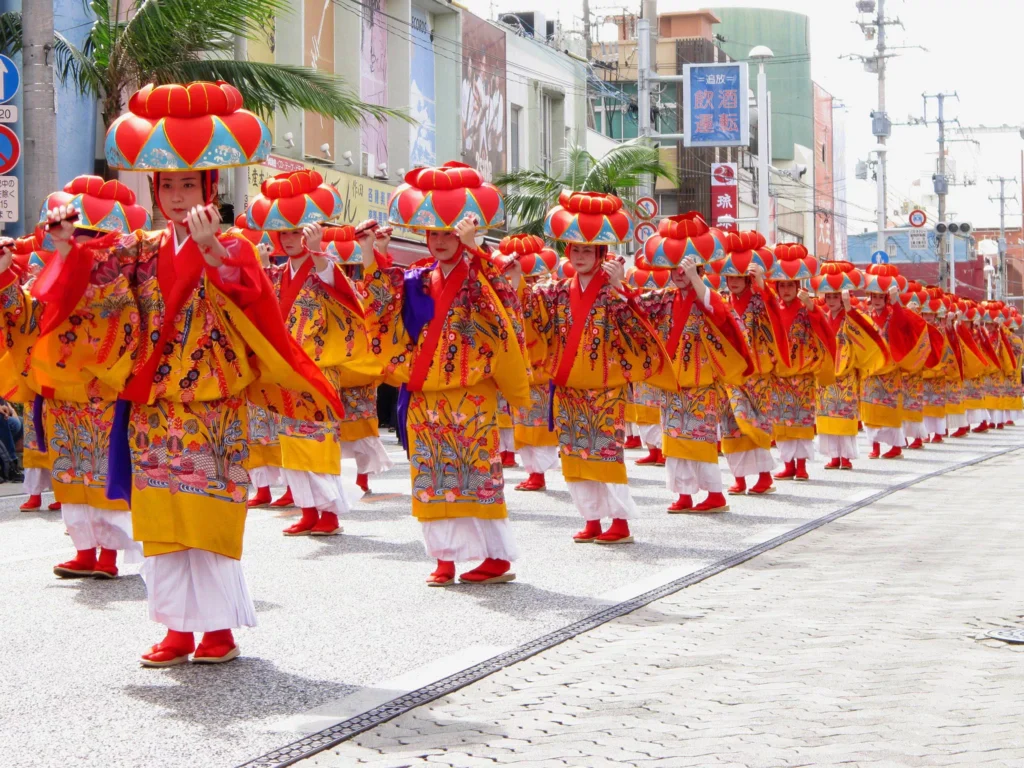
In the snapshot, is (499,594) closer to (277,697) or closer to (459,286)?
(459,286)

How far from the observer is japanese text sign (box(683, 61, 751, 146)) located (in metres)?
34.1

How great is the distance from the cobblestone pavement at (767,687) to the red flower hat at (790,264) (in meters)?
5.52

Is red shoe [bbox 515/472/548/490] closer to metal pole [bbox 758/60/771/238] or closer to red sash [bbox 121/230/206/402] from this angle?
red sash [bbox 121/230/206/402]

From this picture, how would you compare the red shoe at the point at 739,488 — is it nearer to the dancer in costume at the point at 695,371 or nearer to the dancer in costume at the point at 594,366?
the dancer in costume at the point at 695,371

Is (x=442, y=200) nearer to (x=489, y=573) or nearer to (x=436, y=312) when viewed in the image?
(x=436, y=312)

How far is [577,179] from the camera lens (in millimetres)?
28250

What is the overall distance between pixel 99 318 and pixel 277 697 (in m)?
1.49

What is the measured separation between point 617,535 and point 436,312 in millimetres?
2346

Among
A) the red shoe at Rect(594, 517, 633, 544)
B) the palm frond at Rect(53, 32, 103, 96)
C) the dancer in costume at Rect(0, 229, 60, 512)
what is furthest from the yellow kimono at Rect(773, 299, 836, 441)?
the palm frond at Rect(53, 32, 103, 96)

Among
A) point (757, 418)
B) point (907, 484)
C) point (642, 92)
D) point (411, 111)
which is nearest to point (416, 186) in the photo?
point (757, 418)

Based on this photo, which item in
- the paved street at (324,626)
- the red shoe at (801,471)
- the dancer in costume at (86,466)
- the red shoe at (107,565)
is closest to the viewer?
the paved street at (324,626)

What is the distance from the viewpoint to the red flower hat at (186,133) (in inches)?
209

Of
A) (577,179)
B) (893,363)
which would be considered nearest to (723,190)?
(577,179)

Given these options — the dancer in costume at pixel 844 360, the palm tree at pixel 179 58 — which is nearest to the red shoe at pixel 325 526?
the dancer in costume at pixel 844 360
